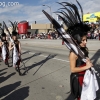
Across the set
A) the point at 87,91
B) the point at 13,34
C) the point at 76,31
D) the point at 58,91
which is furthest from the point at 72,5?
the point at 13,34

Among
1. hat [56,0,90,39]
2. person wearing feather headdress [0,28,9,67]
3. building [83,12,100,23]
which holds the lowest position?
person wearing feather headdress [0,28,9,67]

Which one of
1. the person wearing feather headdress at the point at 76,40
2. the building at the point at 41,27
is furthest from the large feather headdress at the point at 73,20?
the building at the point at 41,27

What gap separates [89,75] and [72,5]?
4.31ft

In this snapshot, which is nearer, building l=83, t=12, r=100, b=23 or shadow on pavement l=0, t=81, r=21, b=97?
shadow on pavement l=0, t=81, r=21, b=97

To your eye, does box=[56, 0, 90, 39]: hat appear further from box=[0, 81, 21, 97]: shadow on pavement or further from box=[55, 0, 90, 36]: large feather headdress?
box=[0, 81, 21, 97]: shadow on pavement

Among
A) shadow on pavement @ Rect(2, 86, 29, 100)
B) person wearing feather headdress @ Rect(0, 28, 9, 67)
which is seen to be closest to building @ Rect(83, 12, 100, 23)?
person wearing feather headdress @ Rect(0, 28, 9, 67)

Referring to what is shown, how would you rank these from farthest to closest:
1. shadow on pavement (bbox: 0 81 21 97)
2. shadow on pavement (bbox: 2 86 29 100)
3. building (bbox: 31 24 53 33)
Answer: building (bbox: 31 24 53 33)
shadow on pavement (bbox: 0 81 21 97)
shadow on pavement (bbox: 2 86 29 100)

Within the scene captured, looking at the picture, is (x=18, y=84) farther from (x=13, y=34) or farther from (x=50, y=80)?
(x=13, y=34)

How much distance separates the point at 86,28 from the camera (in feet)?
12.2

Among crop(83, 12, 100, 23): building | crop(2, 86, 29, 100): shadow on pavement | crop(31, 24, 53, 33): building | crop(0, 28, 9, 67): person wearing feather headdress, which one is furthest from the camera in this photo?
crop(31, 24, 53, 33): building

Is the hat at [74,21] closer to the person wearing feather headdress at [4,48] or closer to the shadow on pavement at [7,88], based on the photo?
the shadow on pavement at [7,88]

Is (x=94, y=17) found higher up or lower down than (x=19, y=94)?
higher up

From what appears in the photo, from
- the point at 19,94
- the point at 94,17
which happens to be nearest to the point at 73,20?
the point at 19,94

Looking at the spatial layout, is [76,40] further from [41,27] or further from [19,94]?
[41,27]
